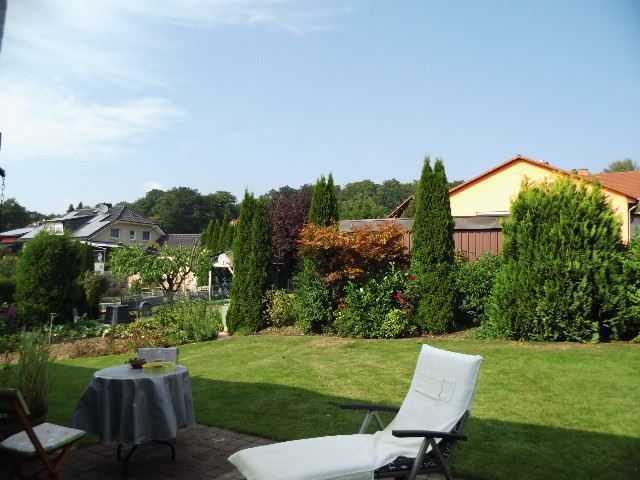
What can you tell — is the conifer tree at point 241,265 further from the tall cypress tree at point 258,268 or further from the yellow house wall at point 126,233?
the yellow house wall at point 126,233

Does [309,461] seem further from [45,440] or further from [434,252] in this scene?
[434,252]

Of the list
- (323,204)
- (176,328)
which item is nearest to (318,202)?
(323,204)

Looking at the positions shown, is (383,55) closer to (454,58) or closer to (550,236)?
(454,58)

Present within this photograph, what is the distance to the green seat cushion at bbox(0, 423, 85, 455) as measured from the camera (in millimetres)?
3912

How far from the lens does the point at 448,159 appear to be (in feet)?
40.5

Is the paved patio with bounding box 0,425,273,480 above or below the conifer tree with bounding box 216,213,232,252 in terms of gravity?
below

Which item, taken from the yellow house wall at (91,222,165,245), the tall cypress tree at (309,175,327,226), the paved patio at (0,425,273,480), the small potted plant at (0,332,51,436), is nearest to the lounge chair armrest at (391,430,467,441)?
the paved patio at (0,425,273,480)

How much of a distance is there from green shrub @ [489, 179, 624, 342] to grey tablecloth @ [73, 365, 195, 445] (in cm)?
736

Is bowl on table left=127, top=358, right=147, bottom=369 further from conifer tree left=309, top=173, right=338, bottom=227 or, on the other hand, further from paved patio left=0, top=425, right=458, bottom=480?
conifer tree left=309, top=173, right=338, bottom=227

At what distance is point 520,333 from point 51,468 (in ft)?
28.3

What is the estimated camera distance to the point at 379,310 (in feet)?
38.7

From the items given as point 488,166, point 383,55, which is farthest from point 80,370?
point 488,166

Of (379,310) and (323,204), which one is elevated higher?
(323,204)

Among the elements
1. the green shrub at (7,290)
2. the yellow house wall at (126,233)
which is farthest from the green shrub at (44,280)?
the yellow house wall at (126,233)
